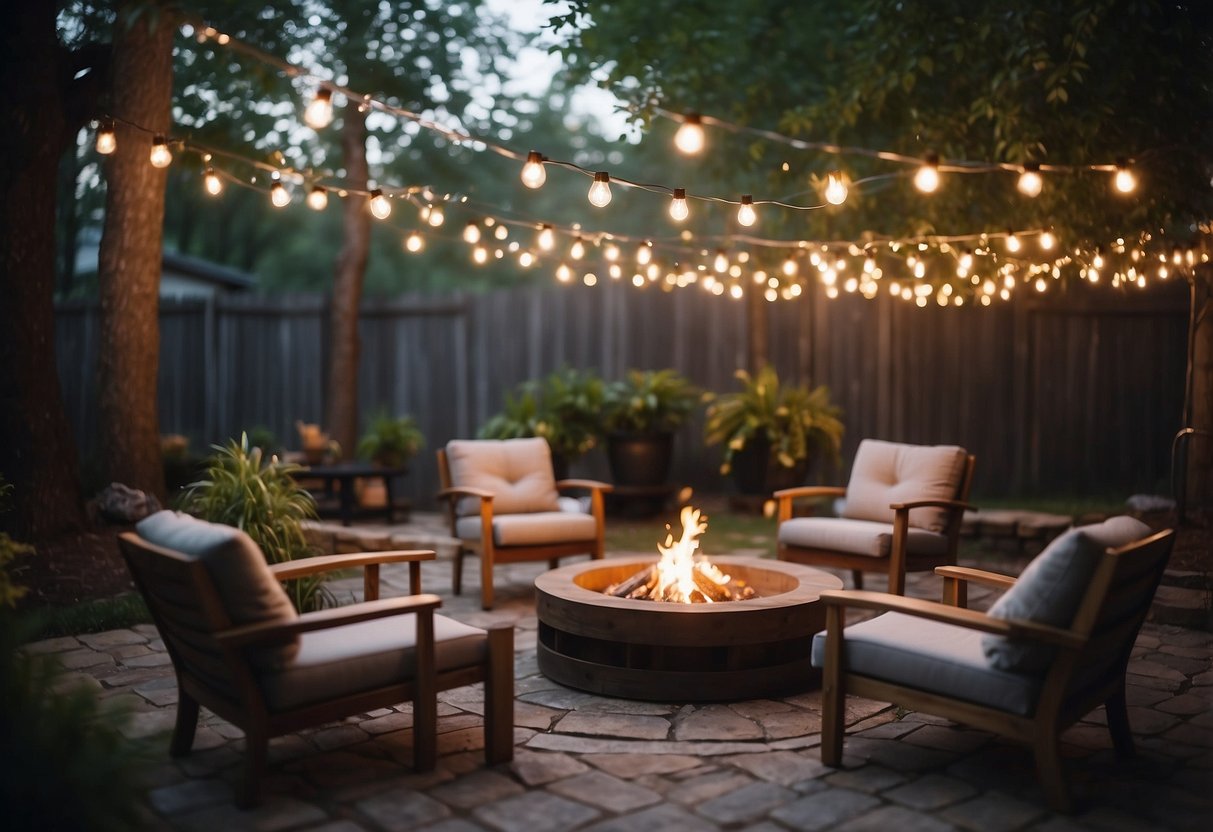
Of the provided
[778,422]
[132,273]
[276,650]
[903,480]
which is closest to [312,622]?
[276,650]

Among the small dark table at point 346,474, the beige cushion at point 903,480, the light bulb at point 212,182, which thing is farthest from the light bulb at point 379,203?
the small dark table at point 346,474

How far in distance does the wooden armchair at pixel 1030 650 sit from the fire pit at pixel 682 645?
555mm

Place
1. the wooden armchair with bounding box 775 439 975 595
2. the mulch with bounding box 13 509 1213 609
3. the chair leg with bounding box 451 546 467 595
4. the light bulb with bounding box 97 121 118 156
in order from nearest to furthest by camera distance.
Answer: the light bulb with bounding box 97 121 118 156 → the wooden armchair with bounding box 775 439 975 595 → the mulch with bounding box 13 509 1213 609 → the chair leg with bounding box 451 546 467 595

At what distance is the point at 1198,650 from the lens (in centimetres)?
468

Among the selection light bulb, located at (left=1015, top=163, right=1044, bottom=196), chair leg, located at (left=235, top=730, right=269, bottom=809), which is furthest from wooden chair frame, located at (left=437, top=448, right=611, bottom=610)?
light bulb, located at (left=1015, top=163, right=1044, bottom=196)

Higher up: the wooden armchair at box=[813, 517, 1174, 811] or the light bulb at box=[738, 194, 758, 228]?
the light bulb at box=[738, 194, 758, 228]

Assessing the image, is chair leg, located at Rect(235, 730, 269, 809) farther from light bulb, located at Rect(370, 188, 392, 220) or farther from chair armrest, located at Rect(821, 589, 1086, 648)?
light bulb, located at Rect(370, 188, 392, 220)

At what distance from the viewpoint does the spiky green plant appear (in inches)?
338

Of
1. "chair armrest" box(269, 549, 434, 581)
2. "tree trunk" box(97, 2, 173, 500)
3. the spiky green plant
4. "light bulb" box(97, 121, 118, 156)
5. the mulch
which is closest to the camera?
"chair armrest" box(269, 549, 434, 581)

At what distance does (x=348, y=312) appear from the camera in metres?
9.73

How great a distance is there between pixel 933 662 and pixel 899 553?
6.89 feet

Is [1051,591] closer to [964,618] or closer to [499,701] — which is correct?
[964,618]

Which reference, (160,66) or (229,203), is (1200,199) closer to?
(160,66)

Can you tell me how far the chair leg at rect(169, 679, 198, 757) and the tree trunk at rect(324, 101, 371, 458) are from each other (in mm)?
6273
